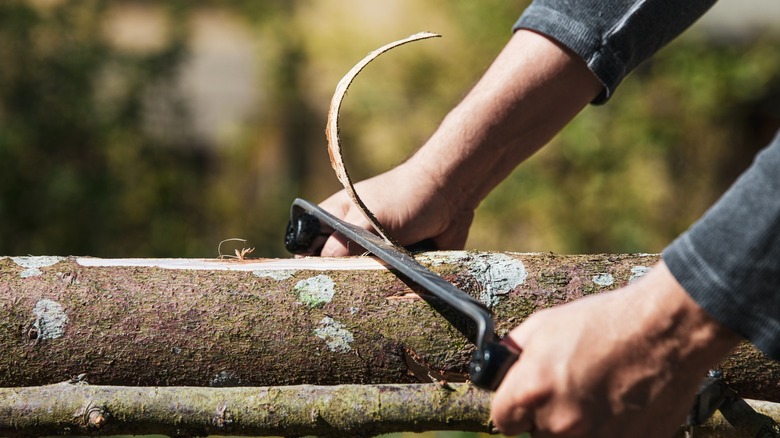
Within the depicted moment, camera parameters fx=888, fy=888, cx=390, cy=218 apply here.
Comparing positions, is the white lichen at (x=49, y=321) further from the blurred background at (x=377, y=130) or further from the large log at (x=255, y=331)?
the blurred background at (x=377, y=130)

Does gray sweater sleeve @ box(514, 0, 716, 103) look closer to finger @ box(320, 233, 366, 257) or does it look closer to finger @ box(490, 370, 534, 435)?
finger @ box(320, 233, 366, 257)

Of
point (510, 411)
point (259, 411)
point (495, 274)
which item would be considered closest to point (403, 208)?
point (495, 274)

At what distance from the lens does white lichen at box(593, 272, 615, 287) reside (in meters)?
1.80

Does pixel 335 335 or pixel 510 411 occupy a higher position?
pixel 335 335

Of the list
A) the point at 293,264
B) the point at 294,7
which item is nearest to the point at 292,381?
the point at 293,264

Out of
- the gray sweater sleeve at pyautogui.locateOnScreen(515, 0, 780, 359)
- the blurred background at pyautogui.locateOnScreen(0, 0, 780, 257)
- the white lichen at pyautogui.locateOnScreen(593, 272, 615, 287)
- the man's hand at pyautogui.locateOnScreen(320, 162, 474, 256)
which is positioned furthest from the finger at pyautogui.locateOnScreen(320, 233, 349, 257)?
the blurred background at pyautogui.locateOnScreen(0, 0, 780, 257)

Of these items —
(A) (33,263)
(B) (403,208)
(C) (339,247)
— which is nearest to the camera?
(A) (33,263)

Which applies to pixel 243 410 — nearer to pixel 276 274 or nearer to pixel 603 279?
pixel 276 274

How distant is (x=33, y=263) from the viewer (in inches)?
73.6

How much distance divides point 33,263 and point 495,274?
0.97 metres

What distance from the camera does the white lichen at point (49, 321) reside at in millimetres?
1767

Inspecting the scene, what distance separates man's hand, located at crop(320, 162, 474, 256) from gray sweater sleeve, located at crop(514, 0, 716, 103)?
0.47m

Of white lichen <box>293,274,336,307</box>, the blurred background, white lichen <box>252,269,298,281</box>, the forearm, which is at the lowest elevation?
white lichen <box>293,274,336,307</box>

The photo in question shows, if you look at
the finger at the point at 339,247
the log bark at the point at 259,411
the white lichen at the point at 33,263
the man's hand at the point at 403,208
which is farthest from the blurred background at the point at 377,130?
the log bark at the point at 259,411
